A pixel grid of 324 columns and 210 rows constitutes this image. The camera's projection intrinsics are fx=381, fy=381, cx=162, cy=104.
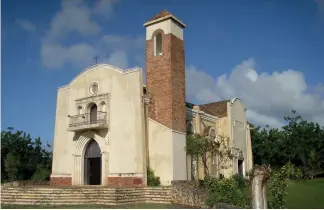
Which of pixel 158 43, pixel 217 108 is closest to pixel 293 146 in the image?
pixel 217 108

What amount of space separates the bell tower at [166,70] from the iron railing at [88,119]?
9.55 ft

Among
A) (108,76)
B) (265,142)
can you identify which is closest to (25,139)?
(108,76)

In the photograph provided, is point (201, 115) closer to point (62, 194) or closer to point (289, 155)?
point (62, 194)

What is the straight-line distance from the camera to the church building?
20.6 m

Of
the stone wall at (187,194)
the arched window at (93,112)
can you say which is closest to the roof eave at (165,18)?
the arched window at (93,112)

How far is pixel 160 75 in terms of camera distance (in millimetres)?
21531

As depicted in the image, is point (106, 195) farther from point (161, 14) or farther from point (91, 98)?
point (161, 14)

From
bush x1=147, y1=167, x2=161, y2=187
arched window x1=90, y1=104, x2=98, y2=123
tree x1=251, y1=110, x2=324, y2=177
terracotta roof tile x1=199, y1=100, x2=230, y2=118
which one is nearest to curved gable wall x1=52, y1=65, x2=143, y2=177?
bush x1=147, y1=167, x2=161, y2=187

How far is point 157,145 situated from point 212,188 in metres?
4.42

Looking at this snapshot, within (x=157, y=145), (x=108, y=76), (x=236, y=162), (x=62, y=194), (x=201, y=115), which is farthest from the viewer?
(x=236, y=162)

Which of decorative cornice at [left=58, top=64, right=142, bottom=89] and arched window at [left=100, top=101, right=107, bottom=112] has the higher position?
decorative cornice at [left=58, top=64, right=142, bottom=89]

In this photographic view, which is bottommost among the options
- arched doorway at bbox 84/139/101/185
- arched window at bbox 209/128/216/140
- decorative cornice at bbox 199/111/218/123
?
arched doorway at bbox 84/139/101/185

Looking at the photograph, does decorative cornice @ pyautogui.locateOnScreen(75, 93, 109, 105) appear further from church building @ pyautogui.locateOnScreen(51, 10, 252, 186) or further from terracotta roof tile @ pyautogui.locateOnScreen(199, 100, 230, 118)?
terracotta roof tile @ pyautogui.locateOnScreen(199, 100, 230, 118)

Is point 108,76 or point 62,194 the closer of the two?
point 62,194
